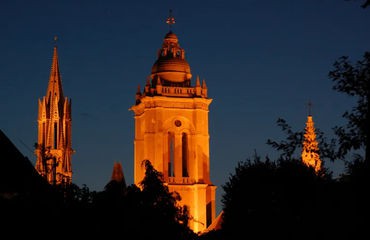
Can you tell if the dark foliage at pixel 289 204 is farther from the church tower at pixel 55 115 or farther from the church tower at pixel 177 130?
the church tower at pixel 55 115

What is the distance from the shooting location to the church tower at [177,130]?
4776 inches

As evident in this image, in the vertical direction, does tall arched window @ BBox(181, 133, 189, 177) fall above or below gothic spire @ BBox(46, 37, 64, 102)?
below

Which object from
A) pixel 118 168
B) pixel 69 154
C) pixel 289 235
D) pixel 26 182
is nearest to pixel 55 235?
pixel 26 182

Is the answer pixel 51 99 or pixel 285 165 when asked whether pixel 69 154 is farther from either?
pixel 285 165

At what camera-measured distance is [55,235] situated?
39656mm

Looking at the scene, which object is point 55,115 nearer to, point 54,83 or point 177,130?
point 54,83

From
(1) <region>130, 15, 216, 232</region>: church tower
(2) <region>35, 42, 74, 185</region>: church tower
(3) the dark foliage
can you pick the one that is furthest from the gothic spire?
(3) the dark foliage

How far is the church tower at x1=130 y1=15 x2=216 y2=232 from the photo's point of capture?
398ft

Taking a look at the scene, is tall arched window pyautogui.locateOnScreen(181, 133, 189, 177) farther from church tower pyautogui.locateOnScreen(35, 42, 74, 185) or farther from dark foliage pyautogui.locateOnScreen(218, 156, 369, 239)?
dark foliage pyautogui.locateOnScreen(218, 156, 369, 239)

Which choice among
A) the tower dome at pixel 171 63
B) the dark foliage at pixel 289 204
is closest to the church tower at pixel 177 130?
the tower dome at pixel 171 63

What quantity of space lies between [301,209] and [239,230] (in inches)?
299

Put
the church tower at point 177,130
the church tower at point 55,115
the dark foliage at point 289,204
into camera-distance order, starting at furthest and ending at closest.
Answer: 1. the church tower at point 55,115
2. the church tower at point 177,130
3. the dark foliage at point 289,204

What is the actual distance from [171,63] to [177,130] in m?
5.63

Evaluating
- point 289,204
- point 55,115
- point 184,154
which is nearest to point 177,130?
point 184,154
